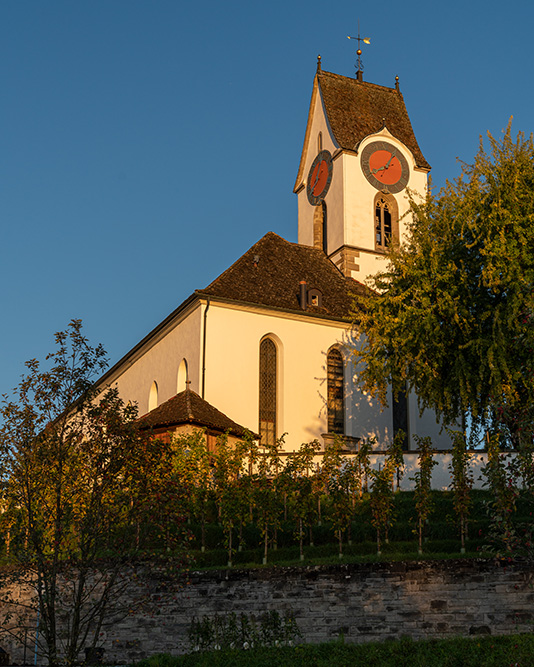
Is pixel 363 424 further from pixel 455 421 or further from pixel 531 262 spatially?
pixel 531 262

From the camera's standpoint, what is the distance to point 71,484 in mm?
12586

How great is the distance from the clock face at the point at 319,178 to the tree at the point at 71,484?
92.5 feet

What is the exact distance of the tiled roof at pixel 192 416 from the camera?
81.1ft

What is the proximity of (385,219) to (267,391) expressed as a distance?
43.6ft

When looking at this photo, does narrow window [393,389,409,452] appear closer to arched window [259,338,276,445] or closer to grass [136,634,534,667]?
arched window [259,338,276,445]

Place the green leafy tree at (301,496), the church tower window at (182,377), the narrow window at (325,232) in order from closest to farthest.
Result: the green leafy tree at (301,496) < the church tower window at (182,377) < the narrow window at (325,232)

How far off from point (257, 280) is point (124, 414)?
707 inches

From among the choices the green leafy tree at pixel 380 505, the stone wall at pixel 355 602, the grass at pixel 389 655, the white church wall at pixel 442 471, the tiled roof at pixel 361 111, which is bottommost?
the grass at pixel 389 655

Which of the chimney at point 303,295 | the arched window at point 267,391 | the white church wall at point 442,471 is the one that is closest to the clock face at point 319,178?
the chimney at point 303,295

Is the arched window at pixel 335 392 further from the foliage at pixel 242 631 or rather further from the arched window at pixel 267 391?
the foliage at pixel 242 631

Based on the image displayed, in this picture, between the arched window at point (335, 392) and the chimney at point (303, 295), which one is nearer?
the arched window at point (335, 392)

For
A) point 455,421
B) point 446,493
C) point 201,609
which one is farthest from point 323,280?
point 201,609

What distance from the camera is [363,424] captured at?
100 ft

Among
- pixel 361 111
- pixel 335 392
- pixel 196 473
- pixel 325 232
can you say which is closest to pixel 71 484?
pixel 196 473
